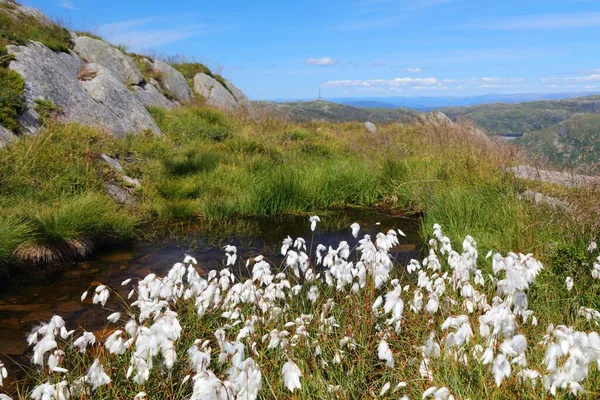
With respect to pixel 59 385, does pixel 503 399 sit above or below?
below

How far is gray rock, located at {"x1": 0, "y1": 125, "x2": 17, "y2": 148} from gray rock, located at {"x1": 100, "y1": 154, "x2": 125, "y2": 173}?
1892 mm

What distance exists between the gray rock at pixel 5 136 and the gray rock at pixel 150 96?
8365 millimetres

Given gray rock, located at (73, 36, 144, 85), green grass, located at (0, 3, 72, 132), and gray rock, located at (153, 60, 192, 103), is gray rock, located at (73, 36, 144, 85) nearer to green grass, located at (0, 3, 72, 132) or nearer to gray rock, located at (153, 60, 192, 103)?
green grass, located at (0, 3, 72, 132)

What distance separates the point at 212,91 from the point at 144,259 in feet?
68.4

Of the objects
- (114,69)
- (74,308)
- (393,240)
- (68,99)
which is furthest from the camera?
(114,69)

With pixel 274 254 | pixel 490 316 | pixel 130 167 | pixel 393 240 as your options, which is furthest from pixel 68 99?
pixel 490 316

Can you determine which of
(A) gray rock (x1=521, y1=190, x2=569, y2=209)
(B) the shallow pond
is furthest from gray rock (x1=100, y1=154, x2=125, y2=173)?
(A) gray rock (x1=521, y1=190, x2=569, y2=209)

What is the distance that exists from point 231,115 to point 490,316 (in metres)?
19.1

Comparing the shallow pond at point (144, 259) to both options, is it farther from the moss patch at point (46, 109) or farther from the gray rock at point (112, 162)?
the moss patch at point (46, 109)

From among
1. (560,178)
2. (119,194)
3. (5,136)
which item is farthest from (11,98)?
(560,178)

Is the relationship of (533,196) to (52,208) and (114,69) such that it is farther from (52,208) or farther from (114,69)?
(114,69)

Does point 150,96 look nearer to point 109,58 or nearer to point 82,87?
point 109,58

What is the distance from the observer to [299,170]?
1236cm

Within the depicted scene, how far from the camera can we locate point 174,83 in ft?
78.7
